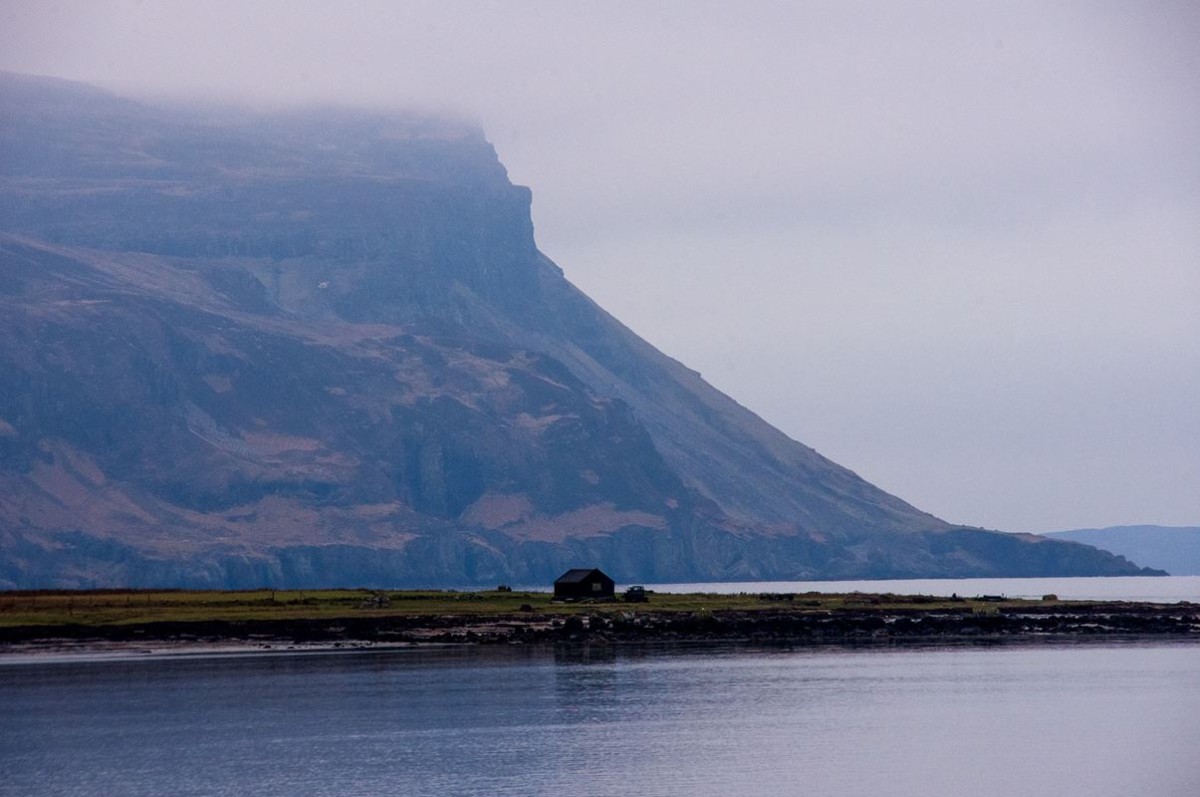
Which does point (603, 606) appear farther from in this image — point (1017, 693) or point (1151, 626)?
point (1017, 693)

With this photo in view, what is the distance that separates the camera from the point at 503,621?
142875 mm

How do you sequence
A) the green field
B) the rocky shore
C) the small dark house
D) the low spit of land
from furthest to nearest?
the small dark house → the green field → the low spit of land → the rocky shore

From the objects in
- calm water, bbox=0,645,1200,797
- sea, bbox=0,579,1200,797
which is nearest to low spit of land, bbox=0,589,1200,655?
sea, bbox=0,579,1200,797

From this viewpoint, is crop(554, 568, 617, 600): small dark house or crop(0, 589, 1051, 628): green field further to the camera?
crop(554, 568, 617, 600): small dark house

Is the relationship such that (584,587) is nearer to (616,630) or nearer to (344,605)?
(344,605)

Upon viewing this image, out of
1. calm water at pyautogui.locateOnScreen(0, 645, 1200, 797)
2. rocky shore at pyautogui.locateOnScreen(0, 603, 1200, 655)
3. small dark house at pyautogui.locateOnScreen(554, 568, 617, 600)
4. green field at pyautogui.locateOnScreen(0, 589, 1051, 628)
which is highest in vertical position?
small dark house at pyautogui.locateOnScreen(554, 568, 617, 600)

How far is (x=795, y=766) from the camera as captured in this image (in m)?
71.0

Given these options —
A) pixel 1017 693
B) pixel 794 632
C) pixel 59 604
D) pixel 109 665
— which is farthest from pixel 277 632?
pixel 1017 693

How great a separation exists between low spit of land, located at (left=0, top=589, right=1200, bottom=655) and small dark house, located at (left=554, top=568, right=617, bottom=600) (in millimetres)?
2596

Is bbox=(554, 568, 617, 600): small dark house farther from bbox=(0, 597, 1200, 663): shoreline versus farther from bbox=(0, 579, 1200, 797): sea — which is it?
bbox=(0, 579, 1200, 797): sea

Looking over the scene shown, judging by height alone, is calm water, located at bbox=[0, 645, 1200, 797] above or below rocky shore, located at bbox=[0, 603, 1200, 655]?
below

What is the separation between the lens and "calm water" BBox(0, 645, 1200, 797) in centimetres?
6825

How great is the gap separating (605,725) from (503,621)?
195ft

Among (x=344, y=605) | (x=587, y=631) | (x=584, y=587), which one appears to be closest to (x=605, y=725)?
(x=587, y=631)
